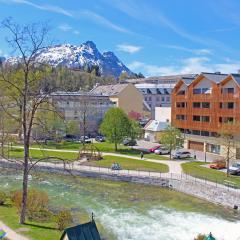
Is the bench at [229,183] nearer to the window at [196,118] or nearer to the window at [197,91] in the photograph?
the window at [196,118]

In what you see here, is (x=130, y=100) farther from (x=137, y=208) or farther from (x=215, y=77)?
(x=137, y=208)

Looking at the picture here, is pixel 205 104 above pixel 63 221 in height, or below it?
above

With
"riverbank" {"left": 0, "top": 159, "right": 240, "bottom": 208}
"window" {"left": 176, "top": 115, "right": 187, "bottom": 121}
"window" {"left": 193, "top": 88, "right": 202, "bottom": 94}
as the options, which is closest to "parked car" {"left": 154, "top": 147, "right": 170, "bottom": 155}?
"window" {"left": 176, "top": 115, "right": 187, "bottom": 121}

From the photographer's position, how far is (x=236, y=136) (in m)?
54.5

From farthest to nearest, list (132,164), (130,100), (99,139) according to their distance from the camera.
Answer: (130,100), (99,139), (132,164)

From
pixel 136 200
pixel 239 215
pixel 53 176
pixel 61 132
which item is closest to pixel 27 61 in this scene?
pixel 136 200

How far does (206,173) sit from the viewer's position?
45344 mm

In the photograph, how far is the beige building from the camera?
94625 millimetres

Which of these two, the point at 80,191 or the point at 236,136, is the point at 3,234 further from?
the point at 236,136

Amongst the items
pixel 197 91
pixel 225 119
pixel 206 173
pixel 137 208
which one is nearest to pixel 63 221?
pixel 137 208

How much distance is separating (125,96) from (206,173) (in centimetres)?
5259

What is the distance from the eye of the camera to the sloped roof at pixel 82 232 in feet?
59.8

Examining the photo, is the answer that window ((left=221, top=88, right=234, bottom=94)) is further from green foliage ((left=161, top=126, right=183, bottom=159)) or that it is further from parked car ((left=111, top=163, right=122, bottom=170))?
parked car ((left=111, top=163, right=122, bottom=170))

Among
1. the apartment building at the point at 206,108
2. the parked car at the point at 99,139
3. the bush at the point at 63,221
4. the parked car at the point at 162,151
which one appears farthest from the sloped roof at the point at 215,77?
the bush at the point at 63,221
